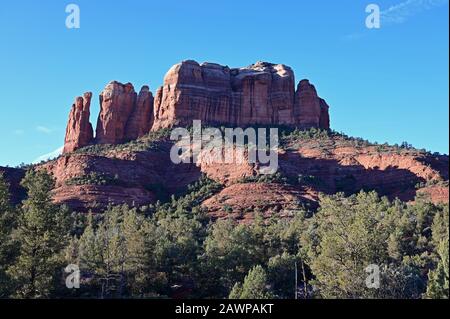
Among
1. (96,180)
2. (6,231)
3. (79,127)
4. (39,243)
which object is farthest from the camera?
(79,127)

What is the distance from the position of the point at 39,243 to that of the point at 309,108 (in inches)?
3048

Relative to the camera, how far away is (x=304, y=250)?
36000 millimetres

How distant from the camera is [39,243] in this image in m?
26.1

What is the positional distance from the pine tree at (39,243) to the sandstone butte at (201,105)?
67.9 meters

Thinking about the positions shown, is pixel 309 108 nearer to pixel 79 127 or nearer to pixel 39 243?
pixel 79 127

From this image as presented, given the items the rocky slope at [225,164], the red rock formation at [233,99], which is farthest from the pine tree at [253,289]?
the red rock formation at [233,99]

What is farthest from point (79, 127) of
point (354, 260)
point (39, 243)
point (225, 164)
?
point (354, 260)

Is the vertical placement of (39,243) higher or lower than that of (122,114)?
lower

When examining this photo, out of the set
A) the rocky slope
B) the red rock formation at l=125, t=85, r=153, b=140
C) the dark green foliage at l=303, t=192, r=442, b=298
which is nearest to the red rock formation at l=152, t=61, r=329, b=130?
the rocky slope

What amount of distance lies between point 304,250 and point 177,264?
30.9 feet

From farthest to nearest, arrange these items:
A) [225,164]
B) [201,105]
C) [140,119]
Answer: [140,119]
[201,105]
[225,164]

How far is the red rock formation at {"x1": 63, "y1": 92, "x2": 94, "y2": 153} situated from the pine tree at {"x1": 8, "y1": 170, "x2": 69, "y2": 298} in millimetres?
73254
